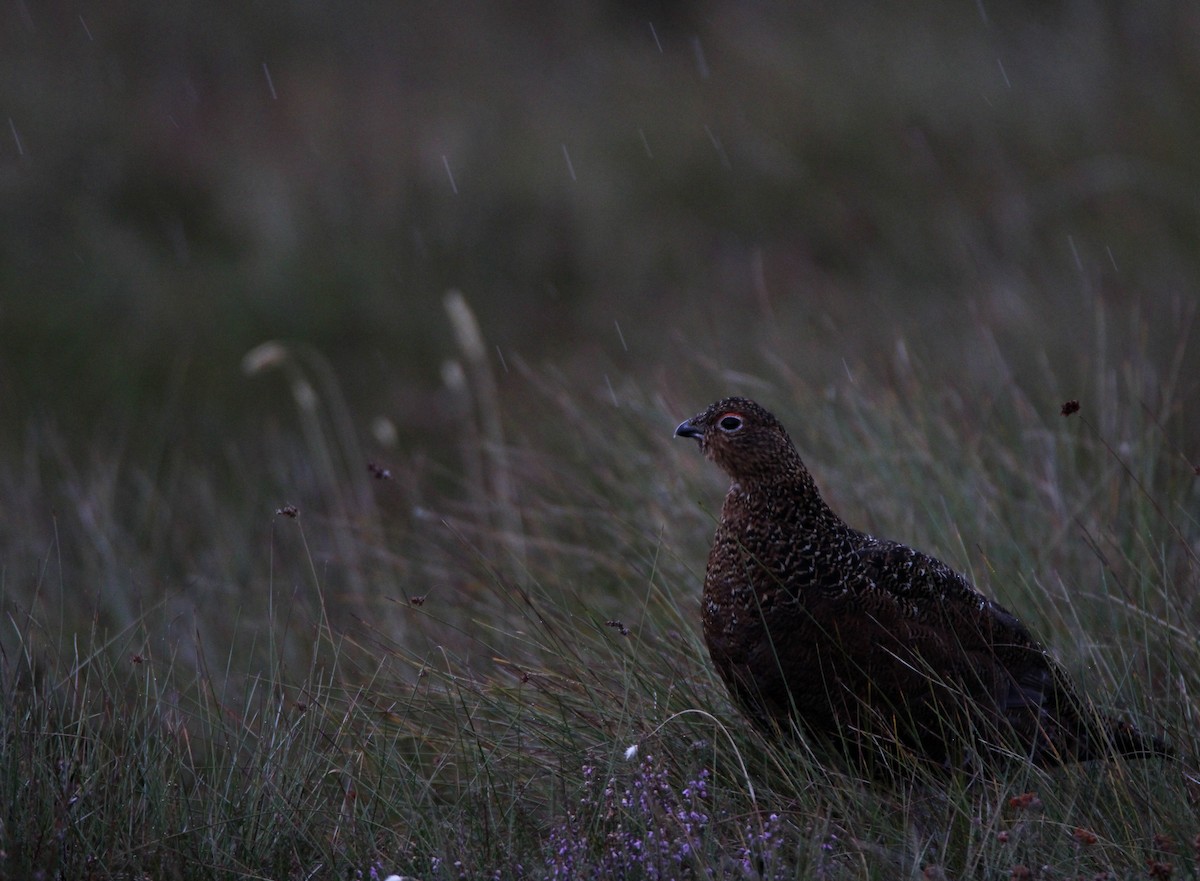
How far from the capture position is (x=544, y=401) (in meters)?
6.36

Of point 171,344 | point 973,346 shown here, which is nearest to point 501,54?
point 171,344

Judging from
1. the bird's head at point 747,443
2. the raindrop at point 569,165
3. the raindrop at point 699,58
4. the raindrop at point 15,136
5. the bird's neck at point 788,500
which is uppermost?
the raindrop at point 15,136

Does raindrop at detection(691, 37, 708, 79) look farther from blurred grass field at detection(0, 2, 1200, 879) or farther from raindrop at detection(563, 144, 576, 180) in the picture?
raindrop at detection(563, 144, 576, 180)

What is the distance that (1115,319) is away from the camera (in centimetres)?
625

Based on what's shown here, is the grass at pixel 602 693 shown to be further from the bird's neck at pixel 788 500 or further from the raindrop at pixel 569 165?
the raindrop at pixel 569 165

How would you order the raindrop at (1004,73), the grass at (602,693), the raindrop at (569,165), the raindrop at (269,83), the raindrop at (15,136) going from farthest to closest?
the raindrop at (269,83)
the raindrop at (15,136)
the raindrop at (569,165)
the raindrop at (1004,73)
the grass at (602,693)

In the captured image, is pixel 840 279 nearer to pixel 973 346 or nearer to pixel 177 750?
pixel 973 346

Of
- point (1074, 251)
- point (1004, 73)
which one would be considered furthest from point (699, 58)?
point (1074, 251)

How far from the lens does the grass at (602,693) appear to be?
2.70 meters

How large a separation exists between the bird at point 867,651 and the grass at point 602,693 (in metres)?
0.09

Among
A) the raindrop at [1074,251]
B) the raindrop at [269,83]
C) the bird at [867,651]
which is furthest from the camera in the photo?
the raindrop at [269,83]

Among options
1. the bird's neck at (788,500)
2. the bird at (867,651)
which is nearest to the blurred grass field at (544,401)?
the bird at (867,651)

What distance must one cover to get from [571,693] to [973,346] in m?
A: 3.65

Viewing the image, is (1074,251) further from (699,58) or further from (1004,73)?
(699,58)
